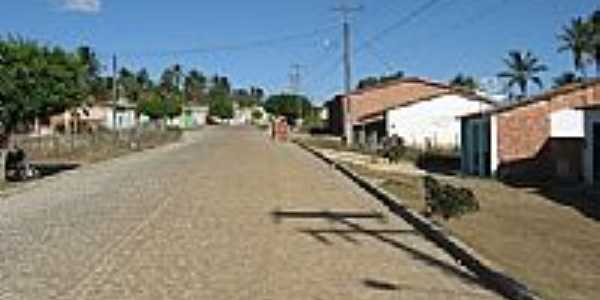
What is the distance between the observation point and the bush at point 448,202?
1970 cm

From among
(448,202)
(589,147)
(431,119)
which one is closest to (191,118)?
(431,119)

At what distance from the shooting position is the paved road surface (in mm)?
11875

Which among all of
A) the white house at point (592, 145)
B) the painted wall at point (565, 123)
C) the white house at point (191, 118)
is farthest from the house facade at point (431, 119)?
the white house at point (191, 118)

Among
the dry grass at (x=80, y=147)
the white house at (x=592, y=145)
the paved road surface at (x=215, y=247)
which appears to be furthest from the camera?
the dry grass at (x=80, y=147)

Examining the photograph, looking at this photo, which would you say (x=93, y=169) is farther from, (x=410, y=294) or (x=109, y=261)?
(x=410, y=294)

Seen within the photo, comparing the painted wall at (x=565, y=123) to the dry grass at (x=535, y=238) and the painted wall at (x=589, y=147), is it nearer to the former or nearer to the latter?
the painted wall at (x=589, y=147)

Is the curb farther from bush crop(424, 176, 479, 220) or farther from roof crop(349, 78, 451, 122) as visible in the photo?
roof crop(349, 78, 451, 122)

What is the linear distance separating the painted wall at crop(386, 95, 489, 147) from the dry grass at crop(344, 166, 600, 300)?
40247 mm

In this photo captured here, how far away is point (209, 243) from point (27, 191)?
13.8 metres

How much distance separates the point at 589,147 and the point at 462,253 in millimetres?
17857

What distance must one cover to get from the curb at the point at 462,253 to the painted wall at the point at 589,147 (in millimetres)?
7896

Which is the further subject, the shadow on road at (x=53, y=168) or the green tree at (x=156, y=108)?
the green tree at (x=156, y=108)

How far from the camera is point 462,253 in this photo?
14.2 m

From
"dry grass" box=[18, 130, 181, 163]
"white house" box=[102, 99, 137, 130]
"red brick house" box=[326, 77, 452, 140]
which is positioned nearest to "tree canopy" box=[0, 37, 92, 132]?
"dry grass" box=[18, 130, 181, 163]
